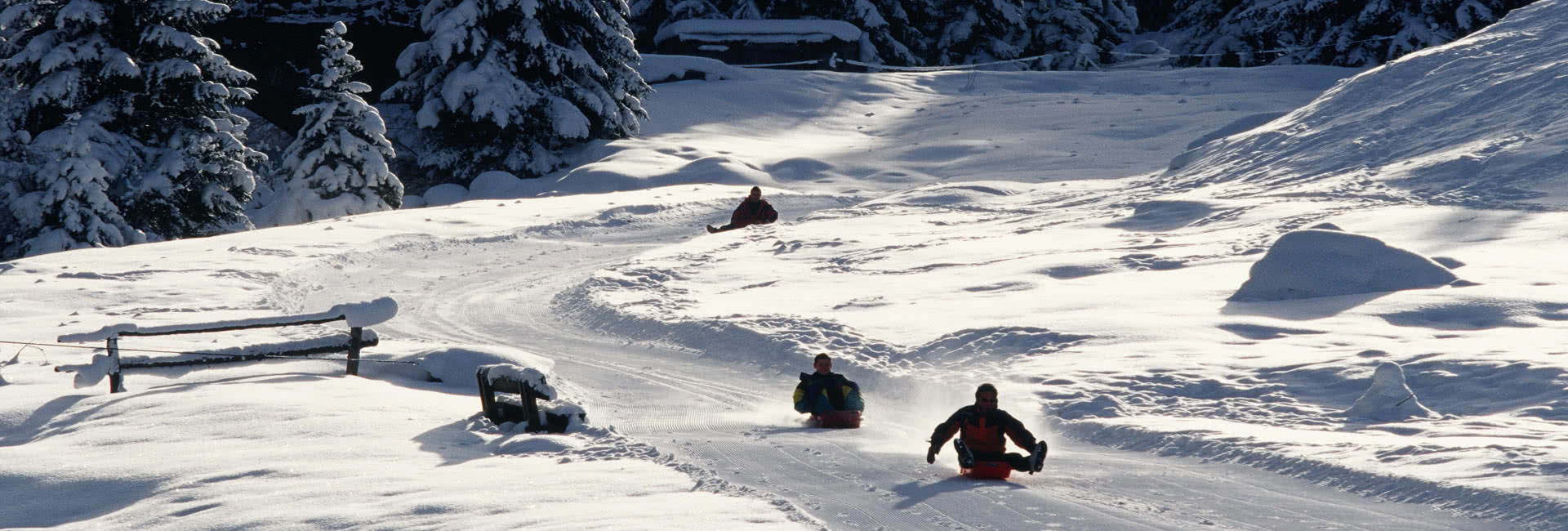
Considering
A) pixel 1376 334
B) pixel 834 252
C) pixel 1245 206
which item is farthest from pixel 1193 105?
pixel 1376 334

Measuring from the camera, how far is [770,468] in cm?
864

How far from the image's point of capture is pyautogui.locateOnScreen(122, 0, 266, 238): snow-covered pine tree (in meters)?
22.4

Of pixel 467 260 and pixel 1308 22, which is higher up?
pixel 1308 22

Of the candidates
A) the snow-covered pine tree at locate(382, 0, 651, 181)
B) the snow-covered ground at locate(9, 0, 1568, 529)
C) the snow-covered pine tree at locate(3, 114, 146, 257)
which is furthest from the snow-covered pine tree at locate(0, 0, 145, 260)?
the snow-covered pine tree at locate(382, 0, 651, 181)

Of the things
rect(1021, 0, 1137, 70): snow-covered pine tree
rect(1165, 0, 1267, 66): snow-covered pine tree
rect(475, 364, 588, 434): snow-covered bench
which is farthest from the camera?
rect(1021, 0, 1137, 70): snow-covered pine tree

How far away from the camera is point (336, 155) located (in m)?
26.1

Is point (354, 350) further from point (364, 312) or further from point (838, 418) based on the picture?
point (838, 418)

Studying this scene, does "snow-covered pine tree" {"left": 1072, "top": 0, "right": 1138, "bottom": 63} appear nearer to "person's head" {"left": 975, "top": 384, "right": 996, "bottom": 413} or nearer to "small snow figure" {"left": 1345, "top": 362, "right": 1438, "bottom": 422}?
"small snow figure" {"left": 1345, "top": 362, "right": 1438, "bottom": 422}

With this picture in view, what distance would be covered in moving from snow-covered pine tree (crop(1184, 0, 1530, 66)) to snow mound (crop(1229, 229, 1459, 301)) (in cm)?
2222

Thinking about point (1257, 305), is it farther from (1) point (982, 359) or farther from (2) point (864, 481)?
(2) point (864, 481)

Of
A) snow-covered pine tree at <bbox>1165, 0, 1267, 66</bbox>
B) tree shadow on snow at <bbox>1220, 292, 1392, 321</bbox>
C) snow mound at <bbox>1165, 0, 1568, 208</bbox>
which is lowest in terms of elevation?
tree shadow on snow at <bbox>1220, 292, 1392, 321</bbox>

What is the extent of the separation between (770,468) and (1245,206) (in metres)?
12.7

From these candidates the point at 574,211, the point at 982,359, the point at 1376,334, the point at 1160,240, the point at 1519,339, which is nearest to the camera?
the point at 1519,339

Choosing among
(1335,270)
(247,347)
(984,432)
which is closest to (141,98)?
(247,347)
